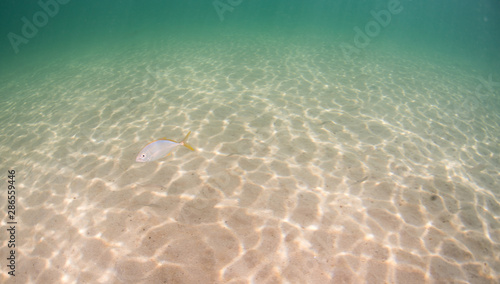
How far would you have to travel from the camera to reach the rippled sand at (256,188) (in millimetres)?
3070

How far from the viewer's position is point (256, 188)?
413cm

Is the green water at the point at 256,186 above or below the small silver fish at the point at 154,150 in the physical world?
below

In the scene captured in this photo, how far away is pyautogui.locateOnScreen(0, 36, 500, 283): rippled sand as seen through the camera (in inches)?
121

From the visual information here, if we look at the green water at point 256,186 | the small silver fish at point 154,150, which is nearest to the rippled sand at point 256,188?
the green water at point 256,186

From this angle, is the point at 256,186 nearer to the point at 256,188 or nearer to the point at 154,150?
the point at 256,188

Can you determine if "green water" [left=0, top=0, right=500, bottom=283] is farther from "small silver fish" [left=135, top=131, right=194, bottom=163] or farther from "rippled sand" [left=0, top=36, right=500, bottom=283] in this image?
"small silver fish" [left=135, top=131, right=194, bottom=163]

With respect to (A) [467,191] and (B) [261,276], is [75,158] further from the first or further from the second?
(A) [467,191]

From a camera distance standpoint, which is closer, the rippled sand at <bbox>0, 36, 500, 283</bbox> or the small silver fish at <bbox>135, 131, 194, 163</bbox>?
the rippled sand at <bbox>0, 36, 500, 283</bbox>

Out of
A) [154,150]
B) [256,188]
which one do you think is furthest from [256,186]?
[154,150]

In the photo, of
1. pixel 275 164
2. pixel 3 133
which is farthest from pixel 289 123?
pixel 3 133

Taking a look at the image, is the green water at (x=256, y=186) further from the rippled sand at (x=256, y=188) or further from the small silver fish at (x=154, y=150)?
the small silver fish at (x=154, y=150)

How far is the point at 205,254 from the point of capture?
3.09m

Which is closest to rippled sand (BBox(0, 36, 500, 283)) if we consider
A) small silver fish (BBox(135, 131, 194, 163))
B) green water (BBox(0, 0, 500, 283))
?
green water (BBox(0, 0, 500, 283))

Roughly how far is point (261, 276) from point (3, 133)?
9.04 meters
